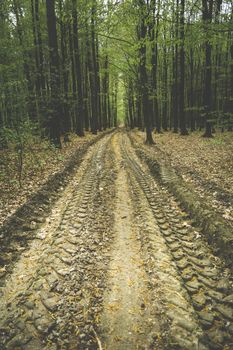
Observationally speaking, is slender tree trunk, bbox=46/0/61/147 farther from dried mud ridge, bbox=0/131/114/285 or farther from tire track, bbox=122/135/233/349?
tire track, bbox=122/135/233/349

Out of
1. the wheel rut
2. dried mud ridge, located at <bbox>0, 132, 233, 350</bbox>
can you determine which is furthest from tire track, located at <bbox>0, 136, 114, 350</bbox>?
the wheel rut

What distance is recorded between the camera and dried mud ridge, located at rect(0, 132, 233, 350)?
2656 millimetres

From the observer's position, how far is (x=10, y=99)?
973 centimetres

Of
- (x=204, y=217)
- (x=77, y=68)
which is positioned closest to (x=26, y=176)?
(x=204, y=217)

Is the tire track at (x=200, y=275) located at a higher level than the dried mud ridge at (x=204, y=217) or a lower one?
lower

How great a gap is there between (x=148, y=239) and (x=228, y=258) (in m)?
1.37

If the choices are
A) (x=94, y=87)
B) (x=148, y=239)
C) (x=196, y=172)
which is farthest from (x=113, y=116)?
(x=148, y=239)

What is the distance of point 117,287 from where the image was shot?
133 inches

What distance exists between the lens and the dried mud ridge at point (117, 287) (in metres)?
2.66

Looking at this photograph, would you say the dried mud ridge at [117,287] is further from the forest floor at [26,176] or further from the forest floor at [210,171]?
the forest floor at [26,176]

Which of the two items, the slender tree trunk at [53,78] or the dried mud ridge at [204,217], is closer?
the dried mud ridge at [204,217]

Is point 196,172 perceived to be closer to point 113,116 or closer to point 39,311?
point 39,311

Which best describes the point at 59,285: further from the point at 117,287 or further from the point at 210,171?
the point at 210,171

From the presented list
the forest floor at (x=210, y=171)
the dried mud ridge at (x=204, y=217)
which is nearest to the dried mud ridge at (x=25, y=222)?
the dried mud ridge at (x=204, y=217)
